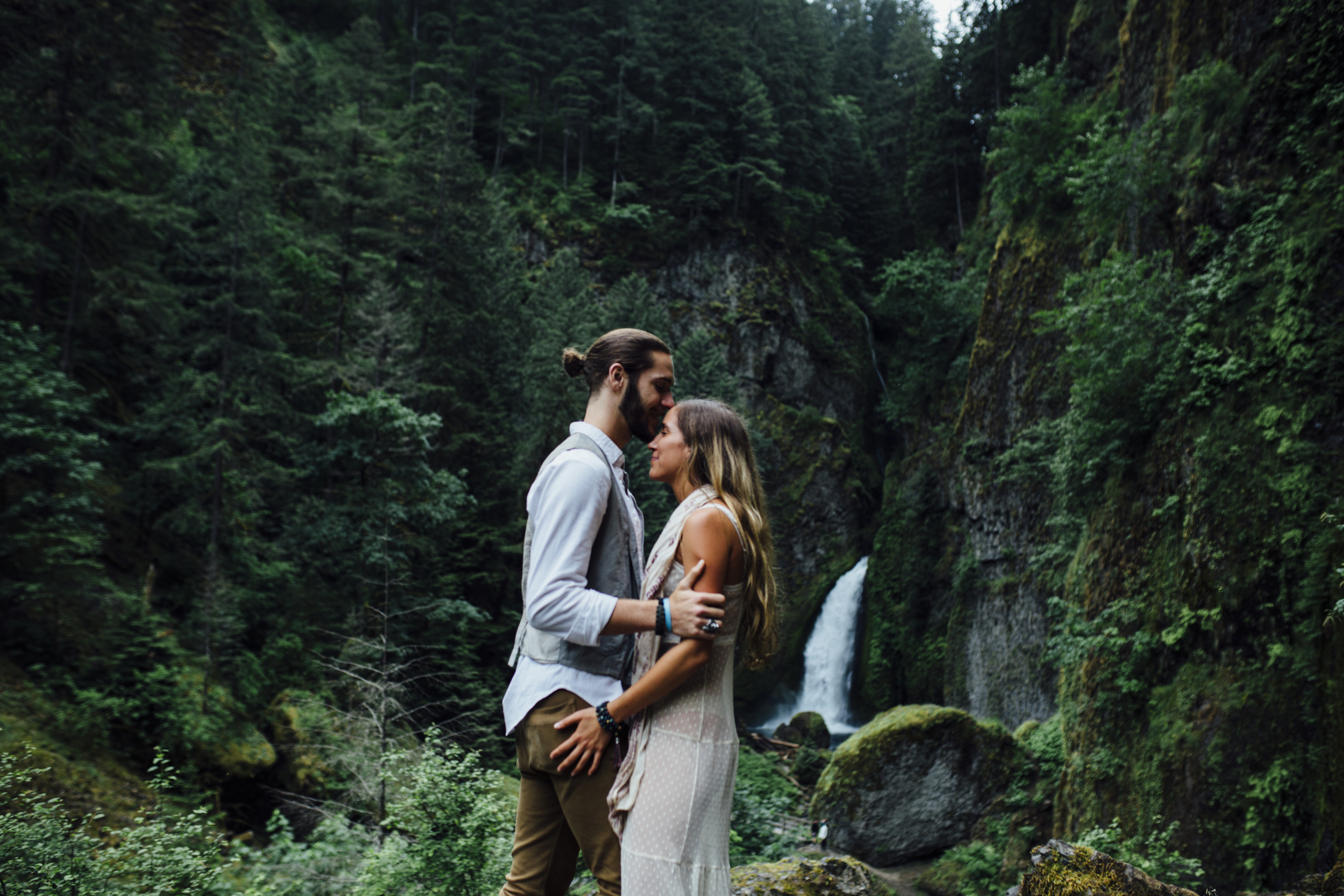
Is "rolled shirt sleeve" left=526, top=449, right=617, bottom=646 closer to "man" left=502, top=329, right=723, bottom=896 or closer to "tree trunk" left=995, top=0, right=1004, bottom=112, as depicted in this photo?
"man" left=502, top=329, right=723, bottom=896

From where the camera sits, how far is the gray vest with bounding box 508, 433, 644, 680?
7.45 feet

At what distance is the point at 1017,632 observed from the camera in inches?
597

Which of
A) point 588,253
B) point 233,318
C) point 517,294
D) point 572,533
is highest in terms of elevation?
point 588,253

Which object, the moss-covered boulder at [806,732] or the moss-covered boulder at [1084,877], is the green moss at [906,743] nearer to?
the moss-covered boulder at [1084,877]

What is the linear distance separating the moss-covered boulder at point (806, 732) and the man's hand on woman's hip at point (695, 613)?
18.1m

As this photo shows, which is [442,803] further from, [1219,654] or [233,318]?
[233,318]

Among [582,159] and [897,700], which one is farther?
[582,159]

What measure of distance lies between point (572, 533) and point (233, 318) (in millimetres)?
14568

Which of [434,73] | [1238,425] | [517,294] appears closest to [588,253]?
[517,294]

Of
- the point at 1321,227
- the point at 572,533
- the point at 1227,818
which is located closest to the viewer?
the point at 572,533

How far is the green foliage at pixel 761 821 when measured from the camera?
944 cm

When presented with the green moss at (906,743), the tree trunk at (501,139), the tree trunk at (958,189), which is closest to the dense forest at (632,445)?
the tree trunk at (958,189)

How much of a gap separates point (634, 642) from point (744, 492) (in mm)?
627

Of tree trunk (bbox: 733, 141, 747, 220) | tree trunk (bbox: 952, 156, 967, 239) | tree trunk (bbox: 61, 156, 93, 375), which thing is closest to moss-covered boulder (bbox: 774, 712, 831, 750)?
tree trunk (bbox: 61, 156, 93, 375)
